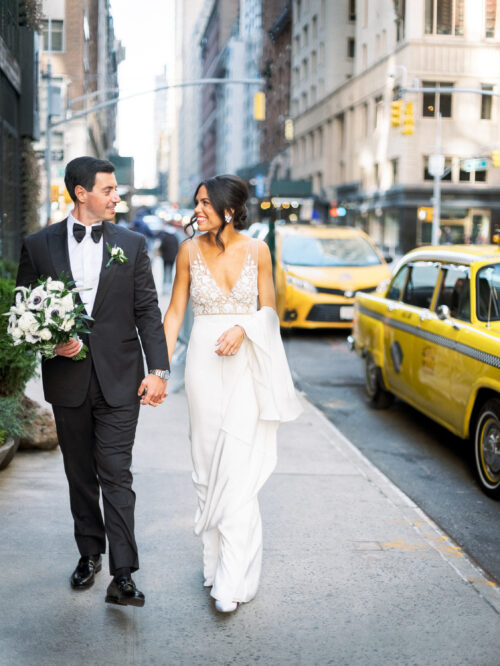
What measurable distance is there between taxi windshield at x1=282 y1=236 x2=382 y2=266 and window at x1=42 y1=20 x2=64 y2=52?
5.19 metres

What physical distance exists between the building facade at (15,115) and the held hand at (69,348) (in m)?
9.68

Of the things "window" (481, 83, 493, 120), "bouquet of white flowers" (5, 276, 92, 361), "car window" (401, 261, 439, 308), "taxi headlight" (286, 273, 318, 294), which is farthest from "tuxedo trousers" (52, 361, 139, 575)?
"window" (481, 83, 493, 120)

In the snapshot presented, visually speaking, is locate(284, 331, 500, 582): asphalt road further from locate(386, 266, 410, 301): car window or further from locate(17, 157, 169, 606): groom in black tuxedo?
locate(17, 157, 169, 606): groom in black tuxedo

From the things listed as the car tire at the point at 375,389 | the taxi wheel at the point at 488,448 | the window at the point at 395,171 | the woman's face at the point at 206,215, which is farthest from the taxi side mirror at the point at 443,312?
the window at the point at 395,171

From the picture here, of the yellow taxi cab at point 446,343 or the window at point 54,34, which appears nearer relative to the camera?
the yellow taxi cab at point 446,343

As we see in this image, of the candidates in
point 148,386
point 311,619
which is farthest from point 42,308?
point 311,619

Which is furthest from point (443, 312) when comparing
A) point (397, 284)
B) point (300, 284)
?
point (300, 284)

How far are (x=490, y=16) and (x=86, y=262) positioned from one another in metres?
14.6

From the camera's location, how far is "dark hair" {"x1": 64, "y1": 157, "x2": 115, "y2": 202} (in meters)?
3.93

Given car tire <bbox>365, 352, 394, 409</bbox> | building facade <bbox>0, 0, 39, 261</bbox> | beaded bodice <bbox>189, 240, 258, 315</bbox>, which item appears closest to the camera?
beaded bodice <bbox>189, 240, 258, 315</bbox>

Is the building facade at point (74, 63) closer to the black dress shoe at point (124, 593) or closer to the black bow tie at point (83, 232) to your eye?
the black bow tie at point (83, 232)

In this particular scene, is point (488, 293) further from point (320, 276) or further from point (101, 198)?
point (320, 276)

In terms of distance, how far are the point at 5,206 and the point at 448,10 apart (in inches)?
546

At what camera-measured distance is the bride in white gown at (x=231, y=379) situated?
4.05 m
